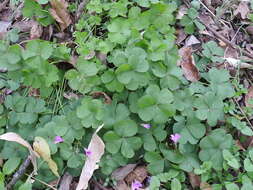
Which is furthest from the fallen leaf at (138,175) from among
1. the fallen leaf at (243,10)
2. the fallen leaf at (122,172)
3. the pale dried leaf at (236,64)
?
the fallen leaf at (243,10)

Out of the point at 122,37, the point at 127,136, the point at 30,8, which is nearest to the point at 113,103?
→ the point at 127,136

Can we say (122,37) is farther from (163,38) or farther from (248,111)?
(248,111)

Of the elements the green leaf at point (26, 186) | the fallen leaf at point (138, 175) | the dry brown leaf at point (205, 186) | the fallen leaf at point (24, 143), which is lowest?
the fallen leaf at point (138, 175)

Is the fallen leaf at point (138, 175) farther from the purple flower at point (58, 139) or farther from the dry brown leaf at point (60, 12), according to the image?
the dry brown leaf at point (60, 12)

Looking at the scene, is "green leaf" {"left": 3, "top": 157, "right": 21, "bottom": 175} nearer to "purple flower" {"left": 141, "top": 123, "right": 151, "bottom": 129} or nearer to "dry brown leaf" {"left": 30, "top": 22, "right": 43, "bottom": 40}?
"purple flower" {"left": 141, "top": 123, "right": 151, "bottom": 129}

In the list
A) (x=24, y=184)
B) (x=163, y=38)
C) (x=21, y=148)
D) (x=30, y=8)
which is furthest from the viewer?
(x=30, y=8)

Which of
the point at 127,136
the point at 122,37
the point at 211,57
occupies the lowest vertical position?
the point at 127,136

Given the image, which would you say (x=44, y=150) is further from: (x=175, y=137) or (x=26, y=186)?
(x=175, y=137)

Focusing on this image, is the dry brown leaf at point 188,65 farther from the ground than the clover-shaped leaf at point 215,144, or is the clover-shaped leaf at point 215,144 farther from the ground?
the dry brown leaf at point 188,65
